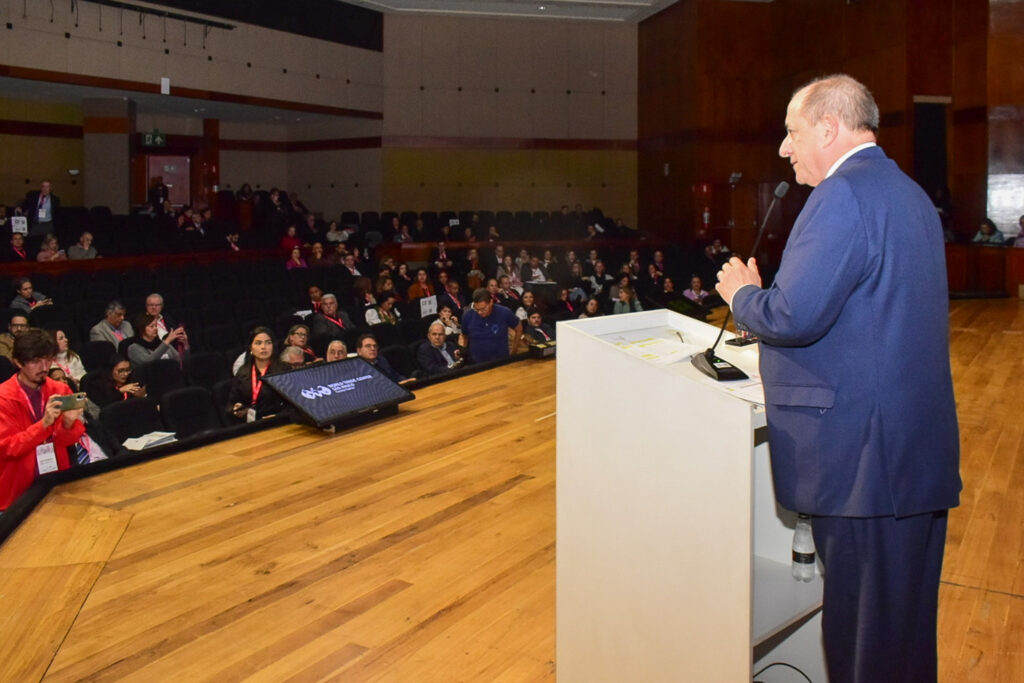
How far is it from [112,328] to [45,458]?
8.62 ft

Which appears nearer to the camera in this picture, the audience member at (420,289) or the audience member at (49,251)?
the audience member at (49,251)

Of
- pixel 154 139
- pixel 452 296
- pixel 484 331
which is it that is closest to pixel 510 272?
pixel 452 296

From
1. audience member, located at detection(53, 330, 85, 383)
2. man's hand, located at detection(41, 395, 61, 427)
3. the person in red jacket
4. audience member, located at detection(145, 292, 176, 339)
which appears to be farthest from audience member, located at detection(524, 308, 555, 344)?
man's hand, located at detection(41, 395, 61, 427)

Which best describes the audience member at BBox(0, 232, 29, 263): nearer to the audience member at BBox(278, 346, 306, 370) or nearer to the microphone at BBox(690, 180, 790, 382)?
the audience member at BBox(278, 346, 306, 370)

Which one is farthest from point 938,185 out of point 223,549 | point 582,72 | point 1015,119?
point 223,549

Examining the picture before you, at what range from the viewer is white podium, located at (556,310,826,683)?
1.27m

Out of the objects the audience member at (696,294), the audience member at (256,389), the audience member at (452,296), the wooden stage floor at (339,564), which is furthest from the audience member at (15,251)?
the audience member at (696,294)

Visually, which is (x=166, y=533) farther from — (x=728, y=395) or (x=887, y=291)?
(x=887, y=291)

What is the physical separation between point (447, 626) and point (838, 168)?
1398 mm

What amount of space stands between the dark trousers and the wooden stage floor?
1.25 feet

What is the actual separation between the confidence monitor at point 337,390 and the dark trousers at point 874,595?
2859 mm

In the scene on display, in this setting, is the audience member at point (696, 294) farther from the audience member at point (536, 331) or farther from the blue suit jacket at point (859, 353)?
the blue suit jacket at point (859, 353)

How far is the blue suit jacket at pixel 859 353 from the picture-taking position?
1.20m

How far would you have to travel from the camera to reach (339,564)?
254cm
